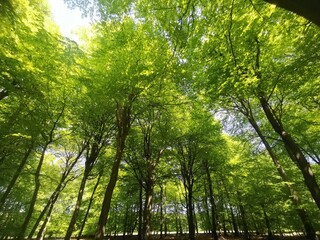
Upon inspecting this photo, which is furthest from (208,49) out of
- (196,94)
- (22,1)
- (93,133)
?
(93,133)

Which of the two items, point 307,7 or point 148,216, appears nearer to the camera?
point 307,7

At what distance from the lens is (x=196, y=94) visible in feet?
37.3

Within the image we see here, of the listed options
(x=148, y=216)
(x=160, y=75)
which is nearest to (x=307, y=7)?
(x=160, y=75)

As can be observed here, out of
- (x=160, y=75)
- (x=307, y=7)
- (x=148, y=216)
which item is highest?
(x=160, y=75)

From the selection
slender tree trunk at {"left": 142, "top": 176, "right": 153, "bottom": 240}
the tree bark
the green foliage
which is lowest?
the tree bark

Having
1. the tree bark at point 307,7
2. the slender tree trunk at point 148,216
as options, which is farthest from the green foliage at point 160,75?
the tree bark at point 307,7

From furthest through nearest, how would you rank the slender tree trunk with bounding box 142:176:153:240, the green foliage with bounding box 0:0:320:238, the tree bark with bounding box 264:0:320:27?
the slender tree trunk with bounding box 142:176:153:240
the green foliage with bounding box 0:0:320:238
the tree bark with bounding box 264:0:320:27

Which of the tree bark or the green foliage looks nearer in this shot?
the tree bark

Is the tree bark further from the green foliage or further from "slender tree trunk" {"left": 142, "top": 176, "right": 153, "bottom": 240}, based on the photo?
Result: "slender tree trunk" {"left": 142, "top": 176, "right": 153, "bottom": 240}

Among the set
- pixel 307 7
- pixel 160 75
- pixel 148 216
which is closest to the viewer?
pixel 307 7

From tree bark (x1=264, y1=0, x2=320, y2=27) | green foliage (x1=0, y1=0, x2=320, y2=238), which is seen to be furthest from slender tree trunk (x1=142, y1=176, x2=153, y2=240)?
tree bark (x1=264, y1=0, x2=320, y2=27)

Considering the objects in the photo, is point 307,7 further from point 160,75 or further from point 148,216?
point 148,216

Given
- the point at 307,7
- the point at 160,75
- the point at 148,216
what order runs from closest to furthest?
the point at 307,7, the point at 160,75, the point at 148,216

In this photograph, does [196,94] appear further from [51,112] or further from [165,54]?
[51,112]
